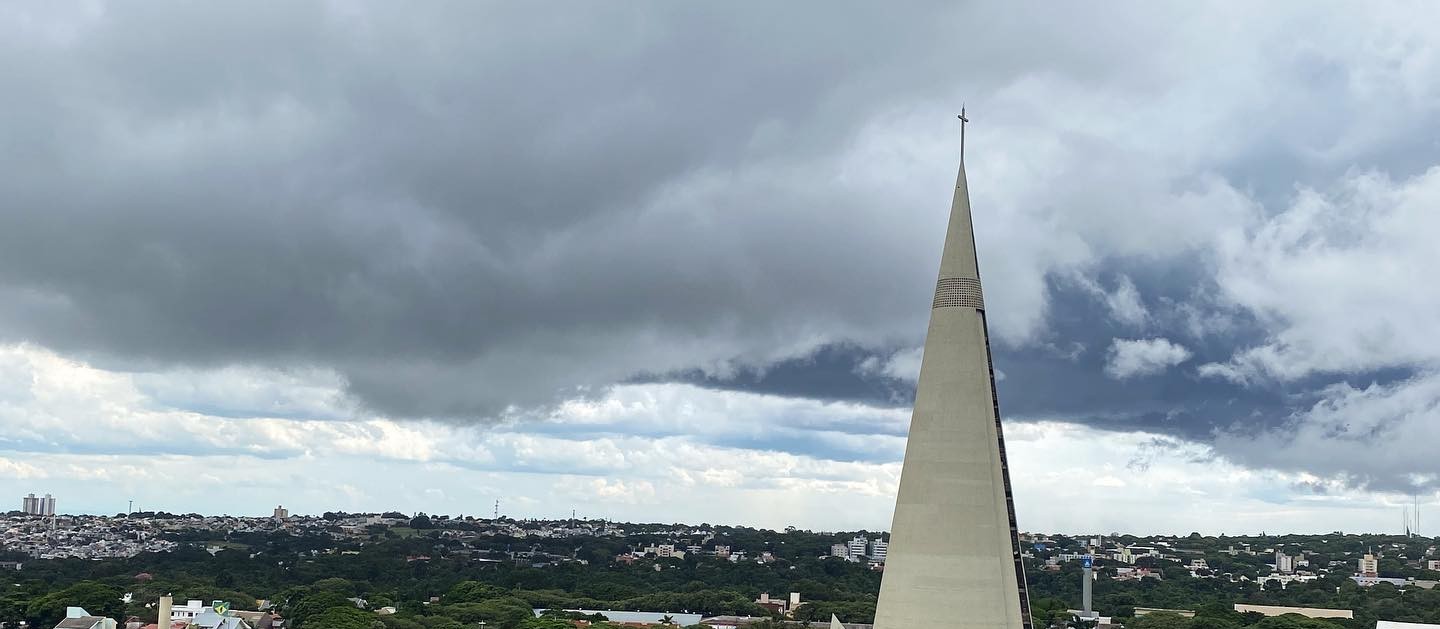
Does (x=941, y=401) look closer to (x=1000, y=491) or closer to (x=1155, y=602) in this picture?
(x=1000, y=491)

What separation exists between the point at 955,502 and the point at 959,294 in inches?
158

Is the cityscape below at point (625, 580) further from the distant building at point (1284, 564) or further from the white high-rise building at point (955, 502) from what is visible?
the white high-rise building at point (955, 502)

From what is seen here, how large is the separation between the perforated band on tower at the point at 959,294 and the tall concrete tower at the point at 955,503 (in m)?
0.02

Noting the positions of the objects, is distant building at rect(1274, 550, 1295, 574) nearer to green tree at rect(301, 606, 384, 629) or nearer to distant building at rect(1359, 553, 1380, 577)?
distant building at rect(1359, 553, 1380, 577)

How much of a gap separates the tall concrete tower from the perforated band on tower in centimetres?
2

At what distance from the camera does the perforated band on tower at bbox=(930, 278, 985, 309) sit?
28641mm

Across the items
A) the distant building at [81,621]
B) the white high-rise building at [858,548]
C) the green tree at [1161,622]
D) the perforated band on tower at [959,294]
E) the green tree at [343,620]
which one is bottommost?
the distant building at [81,621]

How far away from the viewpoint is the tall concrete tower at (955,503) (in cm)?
2744

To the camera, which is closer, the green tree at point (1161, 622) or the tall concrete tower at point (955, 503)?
the tall concrete tower at point (955, 503)

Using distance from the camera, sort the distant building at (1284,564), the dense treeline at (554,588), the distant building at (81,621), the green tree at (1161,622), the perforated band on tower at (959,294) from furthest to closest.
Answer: the distant building at (1284,564) → the green tree at (1161,622) → the dense treeline at (554,588) → the distant building at (81,621) → the perforated band on tower at (959,294)

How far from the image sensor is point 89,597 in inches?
2822

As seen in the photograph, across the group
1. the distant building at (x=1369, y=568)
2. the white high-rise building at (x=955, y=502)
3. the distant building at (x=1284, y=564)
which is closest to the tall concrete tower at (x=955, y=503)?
the white high-rise building at (x=955, y=502)

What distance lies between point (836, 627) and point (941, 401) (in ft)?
20.3

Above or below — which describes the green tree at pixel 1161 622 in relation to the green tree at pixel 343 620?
above
